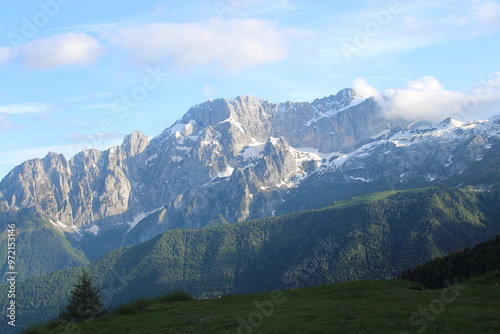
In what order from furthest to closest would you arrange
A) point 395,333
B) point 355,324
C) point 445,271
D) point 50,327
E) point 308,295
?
1. point 445,271
2. point 308,295
3. point 50,327
4. point 355,324
5. point 395,333

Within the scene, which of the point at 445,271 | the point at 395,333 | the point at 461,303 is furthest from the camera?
the point at 445,271

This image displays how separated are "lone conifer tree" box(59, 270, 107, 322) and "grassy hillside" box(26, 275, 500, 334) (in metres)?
8.34

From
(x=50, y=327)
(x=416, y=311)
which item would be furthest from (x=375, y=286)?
(x=50, y=327)

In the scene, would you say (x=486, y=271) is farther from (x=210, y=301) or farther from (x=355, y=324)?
(x=210, y=301)

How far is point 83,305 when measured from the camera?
3036 inches

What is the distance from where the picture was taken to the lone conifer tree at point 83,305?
74375 mm

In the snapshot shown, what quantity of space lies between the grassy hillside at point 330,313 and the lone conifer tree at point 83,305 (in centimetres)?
834

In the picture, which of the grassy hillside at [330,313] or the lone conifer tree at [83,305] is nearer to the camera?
the grassy hillside at [330,313]

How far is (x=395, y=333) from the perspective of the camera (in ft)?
141

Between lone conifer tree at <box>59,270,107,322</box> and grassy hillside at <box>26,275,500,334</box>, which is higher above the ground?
lone conifer tree at <box>59,270,107,322</box>

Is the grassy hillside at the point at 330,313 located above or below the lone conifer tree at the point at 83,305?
below

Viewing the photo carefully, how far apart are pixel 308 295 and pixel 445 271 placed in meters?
25.6

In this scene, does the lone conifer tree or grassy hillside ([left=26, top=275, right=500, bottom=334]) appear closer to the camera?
grassy hillside ([left=26, top=275, right=500, bottom=334])

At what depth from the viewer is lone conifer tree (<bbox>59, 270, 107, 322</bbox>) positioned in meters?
74.4
